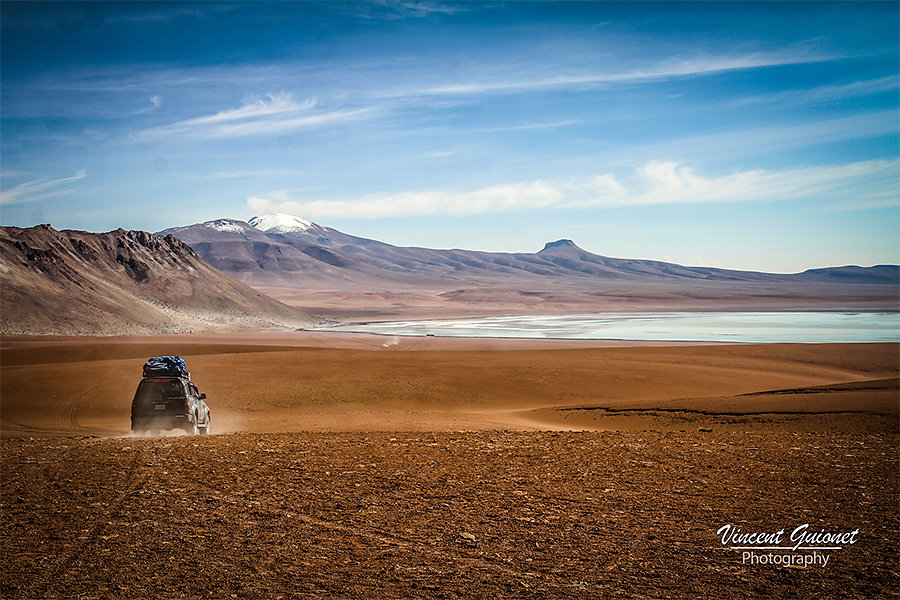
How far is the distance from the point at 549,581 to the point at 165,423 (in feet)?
34.2

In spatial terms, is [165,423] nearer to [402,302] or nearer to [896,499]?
[896,499]

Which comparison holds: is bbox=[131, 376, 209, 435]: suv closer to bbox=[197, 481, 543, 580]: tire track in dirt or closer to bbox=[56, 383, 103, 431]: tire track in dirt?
bbox=[56, 383, 103, 431]: tire track in dirt

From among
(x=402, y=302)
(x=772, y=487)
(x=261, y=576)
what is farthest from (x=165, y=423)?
(x=402, y=302)

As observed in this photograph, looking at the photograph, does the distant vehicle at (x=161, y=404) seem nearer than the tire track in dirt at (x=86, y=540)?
No

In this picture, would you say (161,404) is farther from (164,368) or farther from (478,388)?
(478,388)

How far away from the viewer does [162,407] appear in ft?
43.8

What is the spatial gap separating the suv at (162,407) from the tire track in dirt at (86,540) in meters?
4.17

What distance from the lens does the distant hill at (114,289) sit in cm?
5275

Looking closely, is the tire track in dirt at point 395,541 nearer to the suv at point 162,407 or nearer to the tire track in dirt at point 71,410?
the suv at point 162,407

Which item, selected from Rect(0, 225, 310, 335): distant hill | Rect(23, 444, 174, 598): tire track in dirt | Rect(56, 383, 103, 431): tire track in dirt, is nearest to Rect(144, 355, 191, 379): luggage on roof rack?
Rect(56, 383, 103, 431): tire track in dirt
